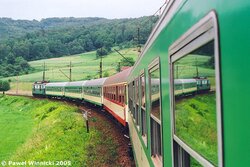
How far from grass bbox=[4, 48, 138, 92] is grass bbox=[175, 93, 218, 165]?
5699 centimetres

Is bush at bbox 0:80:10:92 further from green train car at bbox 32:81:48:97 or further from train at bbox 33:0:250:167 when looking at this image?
train at bbox 33:0:250:167

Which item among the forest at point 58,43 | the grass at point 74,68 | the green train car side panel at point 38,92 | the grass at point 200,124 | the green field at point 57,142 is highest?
the forest at point 58,43

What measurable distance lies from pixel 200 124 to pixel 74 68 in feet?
252

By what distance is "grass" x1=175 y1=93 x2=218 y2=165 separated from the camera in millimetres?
1642

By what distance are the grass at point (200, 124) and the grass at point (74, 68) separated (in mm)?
56987

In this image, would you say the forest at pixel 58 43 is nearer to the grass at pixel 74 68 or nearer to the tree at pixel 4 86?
the grass at pixel 74 68

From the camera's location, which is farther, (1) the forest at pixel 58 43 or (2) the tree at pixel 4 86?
(1) the forest at pixel 58 43

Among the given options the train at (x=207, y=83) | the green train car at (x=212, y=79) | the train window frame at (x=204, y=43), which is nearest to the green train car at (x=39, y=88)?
the train at (x=207, y=83)

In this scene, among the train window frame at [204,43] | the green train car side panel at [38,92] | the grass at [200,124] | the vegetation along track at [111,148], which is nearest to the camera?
the train window frame at [204,43]

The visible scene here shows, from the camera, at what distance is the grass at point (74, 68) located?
6731 cm

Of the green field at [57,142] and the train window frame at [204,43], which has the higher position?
the train window frame at [204,43]

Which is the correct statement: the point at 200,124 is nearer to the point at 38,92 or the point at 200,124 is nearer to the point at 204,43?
the point at 204,43

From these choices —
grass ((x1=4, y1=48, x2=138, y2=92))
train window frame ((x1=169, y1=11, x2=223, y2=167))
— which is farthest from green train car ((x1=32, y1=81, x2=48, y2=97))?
train window frame ((x1=169, y1=11, x2=223, y2=167))

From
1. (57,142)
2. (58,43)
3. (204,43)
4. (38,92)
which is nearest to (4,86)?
(38,92)
